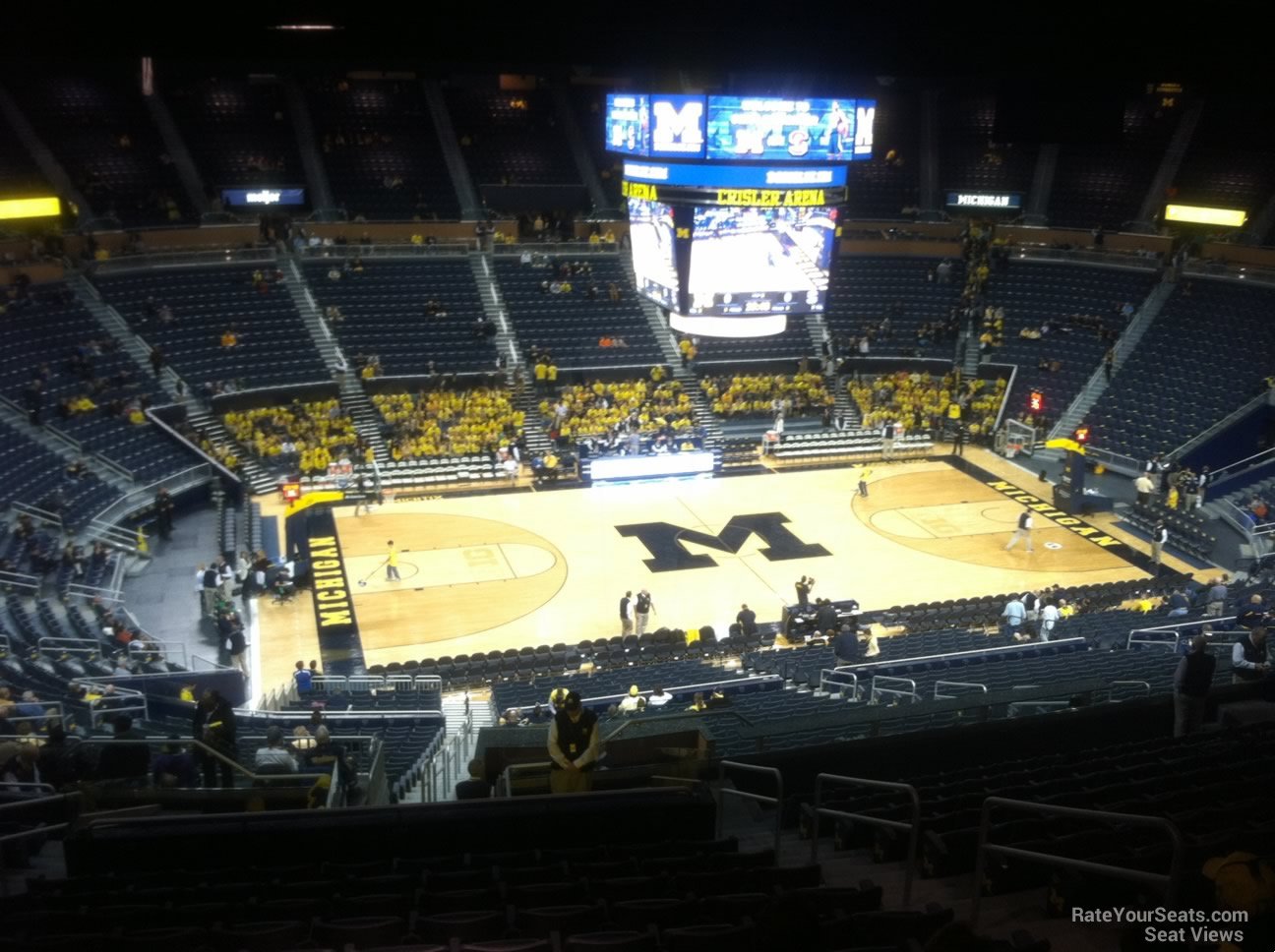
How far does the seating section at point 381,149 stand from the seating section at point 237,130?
1.57 m

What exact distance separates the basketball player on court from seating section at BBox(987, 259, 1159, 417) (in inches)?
438

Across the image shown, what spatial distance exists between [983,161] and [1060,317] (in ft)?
34.9

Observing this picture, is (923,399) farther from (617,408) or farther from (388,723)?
(388,723)

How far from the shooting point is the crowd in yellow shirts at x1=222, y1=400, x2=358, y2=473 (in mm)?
33594

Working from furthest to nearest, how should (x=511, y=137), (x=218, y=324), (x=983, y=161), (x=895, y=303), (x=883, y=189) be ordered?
(x=883, y=189), (x=983, y=161), (x=511, y=137), (x=895, y=303), (x=218, y=324)

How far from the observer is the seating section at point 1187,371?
35.0 metres

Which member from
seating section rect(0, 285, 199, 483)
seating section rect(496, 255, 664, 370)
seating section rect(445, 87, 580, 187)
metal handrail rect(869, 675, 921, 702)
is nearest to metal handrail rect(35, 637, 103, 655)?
seating section rect(0, 285, 199, 483)

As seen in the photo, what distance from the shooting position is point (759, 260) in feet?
90.9

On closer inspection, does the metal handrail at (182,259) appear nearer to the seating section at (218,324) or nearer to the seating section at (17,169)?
the seating section at (218,324)

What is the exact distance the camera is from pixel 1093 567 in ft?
91.9

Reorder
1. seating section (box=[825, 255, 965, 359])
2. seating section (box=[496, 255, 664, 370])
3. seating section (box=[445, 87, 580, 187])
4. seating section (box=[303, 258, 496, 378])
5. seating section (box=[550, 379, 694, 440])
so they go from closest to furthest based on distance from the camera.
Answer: seating section (box=[550, 379, 694, 440])
seating section (box=[303, 258, 496, 378])
seating section (box=[496, 255, 664, 370])
seating section (box=[825, 255, 965, 359])
seating section (box=[445, 87, 580, 187])

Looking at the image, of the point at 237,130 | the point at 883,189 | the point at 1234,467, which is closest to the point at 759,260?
the point at 1234,467

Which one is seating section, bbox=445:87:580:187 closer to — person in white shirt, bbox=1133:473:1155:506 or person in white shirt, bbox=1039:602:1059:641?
person in white shirt, bbox=1133:473:1155:506

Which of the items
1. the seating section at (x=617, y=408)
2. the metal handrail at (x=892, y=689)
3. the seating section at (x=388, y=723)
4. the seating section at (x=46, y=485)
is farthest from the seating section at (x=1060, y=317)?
the seating section at (x=46, y=485)
